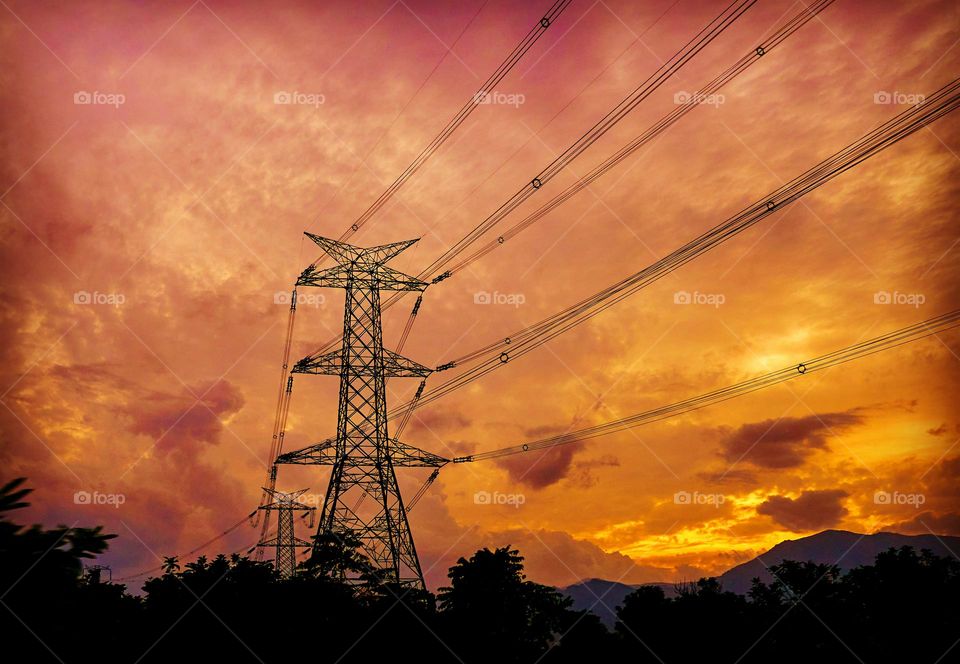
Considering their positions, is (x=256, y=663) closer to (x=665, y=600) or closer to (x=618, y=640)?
(x=618, y=640)

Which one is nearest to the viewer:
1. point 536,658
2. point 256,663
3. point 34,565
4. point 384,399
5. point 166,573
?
point 34,565

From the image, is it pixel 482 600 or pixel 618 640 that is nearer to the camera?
pixel 482 600

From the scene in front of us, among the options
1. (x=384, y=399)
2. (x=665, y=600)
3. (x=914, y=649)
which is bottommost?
(x=914, y=649)

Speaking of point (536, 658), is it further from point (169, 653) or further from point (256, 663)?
point (169, 653)

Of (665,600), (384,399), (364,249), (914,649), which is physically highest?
(364,249)

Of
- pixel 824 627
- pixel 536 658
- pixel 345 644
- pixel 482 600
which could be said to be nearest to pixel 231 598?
pixel 345 644

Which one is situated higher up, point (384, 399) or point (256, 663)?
point (384, 399)

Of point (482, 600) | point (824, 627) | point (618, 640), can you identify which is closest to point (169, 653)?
point (482, 600)

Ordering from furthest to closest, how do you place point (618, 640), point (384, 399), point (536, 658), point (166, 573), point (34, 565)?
point (384, 399) → point (166, 573) → point (618, 640) → point (536, 658) → point (34, 565)

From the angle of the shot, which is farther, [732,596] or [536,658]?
[732,596]
